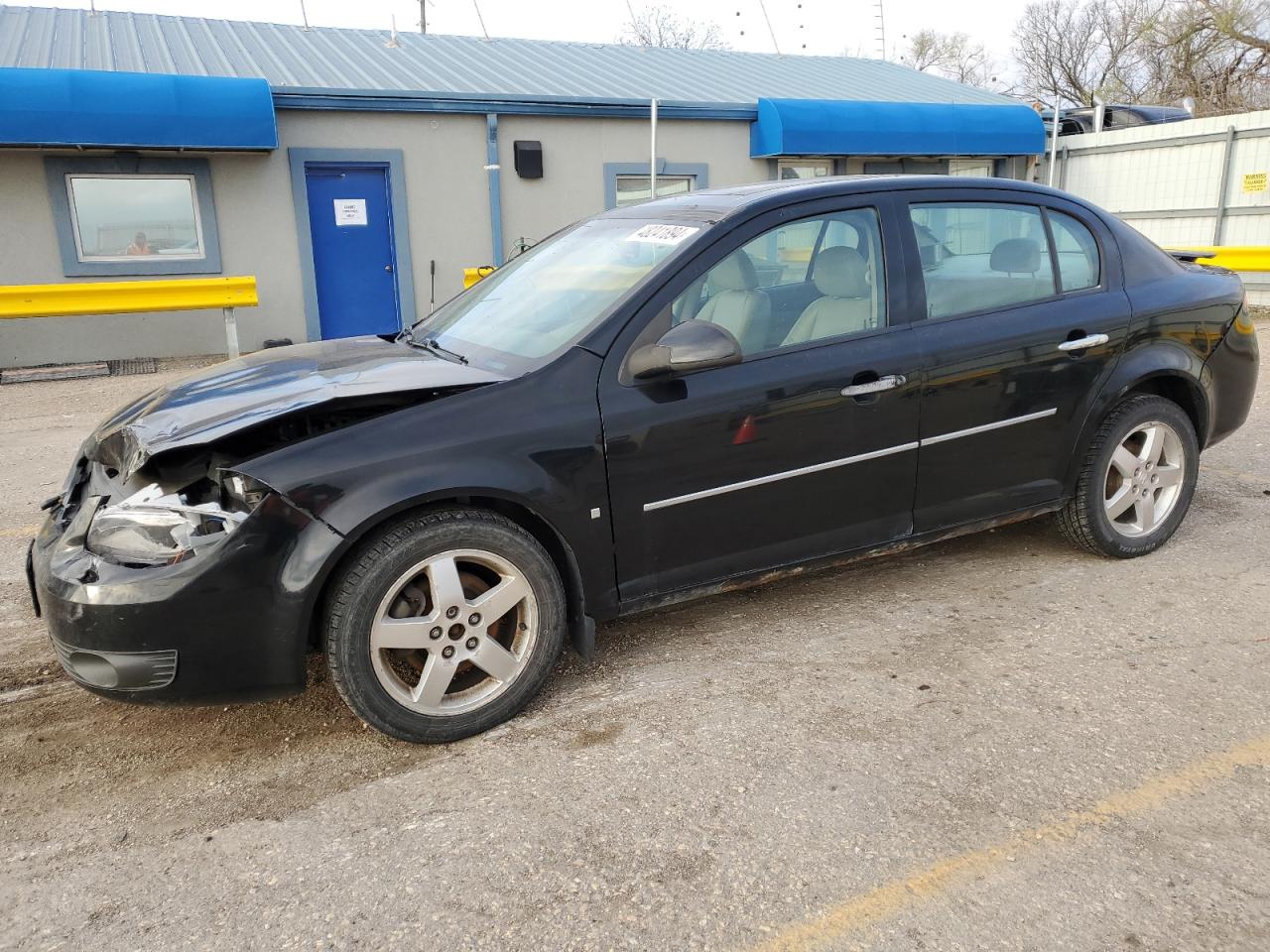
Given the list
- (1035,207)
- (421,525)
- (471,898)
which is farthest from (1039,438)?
(471,898)

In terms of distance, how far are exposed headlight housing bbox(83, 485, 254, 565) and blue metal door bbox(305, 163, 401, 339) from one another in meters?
10.0

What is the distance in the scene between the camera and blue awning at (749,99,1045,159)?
13727 millimetres

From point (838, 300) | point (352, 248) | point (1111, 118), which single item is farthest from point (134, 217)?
point (1111, 118)

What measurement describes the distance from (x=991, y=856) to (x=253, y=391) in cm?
260

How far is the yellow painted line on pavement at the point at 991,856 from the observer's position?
214 centimetres

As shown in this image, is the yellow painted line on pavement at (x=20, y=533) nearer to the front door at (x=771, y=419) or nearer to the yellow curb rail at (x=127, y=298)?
the front door at (x=771, y=419)

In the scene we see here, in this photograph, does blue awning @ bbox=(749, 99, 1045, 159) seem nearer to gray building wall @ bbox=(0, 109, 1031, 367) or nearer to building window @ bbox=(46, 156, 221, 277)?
gray building wall @ bbox=(0, 109, 1031, 367)

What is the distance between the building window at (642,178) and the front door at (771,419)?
34.2ft

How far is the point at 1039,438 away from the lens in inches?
153

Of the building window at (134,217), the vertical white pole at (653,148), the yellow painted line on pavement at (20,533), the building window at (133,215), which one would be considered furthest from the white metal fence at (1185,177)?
the yellow painted line on pavement at (20,533)

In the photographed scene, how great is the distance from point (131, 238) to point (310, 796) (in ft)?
35.5

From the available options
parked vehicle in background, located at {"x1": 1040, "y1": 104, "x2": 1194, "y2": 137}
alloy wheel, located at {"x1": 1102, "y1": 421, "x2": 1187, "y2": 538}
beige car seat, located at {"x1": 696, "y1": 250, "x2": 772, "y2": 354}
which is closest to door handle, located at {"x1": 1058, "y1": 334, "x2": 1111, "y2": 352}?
alloy wheel, located at {"x1": 1102, "y1": 421, "x2": 1187, "y2": 538}

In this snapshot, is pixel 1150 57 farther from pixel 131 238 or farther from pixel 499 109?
pixel 131 238

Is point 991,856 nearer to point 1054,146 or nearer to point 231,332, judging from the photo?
point 231,332
